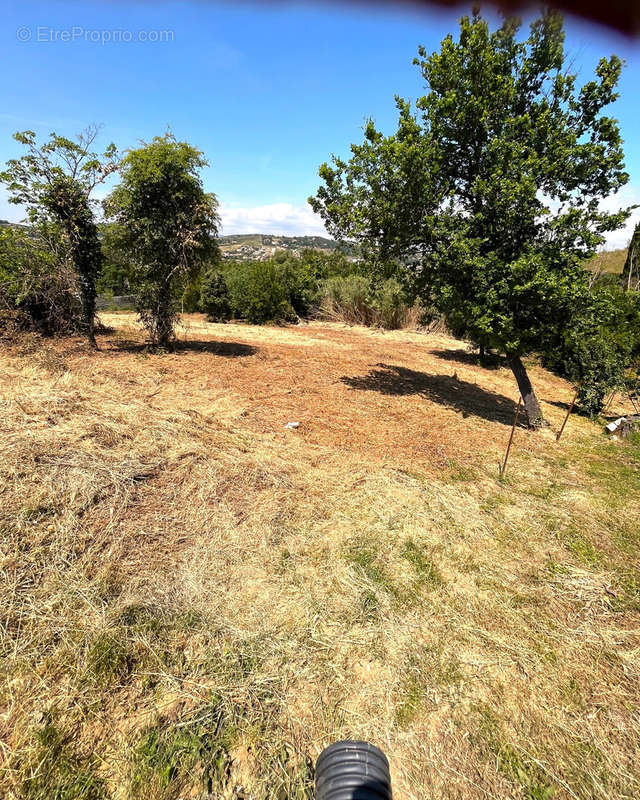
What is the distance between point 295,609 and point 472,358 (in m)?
13.6

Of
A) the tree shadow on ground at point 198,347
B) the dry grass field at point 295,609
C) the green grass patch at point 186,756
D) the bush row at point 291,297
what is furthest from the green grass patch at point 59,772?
the bush row at point 291,297

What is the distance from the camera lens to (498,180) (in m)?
5.86

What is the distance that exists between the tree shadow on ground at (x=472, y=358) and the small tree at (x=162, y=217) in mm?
9288

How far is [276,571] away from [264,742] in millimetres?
1261

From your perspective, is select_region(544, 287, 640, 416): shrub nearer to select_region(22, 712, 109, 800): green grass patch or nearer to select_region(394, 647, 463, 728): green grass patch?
select_region(394, 647, 463, 728): green grass patch

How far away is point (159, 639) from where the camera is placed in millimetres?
2533

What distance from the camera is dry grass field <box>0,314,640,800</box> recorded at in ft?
6.42

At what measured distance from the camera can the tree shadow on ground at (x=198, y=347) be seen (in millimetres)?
10461

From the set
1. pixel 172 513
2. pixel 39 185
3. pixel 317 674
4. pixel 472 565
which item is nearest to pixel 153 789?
pixel 317 674

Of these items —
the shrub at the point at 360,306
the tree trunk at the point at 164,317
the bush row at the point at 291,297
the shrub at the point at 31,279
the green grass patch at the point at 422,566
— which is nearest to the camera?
the green grass patch at the point at 422,566

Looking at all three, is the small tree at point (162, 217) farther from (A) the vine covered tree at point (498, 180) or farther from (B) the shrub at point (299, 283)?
(B) the shrub at point (299, 283)

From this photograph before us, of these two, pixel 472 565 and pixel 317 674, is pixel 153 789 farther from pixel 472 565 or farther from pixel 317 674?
pixel 472 565

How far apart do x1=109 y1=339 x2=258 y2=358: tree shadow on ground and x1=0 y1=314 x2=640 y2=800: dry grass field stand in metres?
4.67

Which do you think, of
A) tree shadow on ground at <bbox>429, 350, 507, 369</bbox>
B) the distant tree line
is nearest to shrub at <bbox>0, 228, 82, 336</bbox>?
the distant tree line
